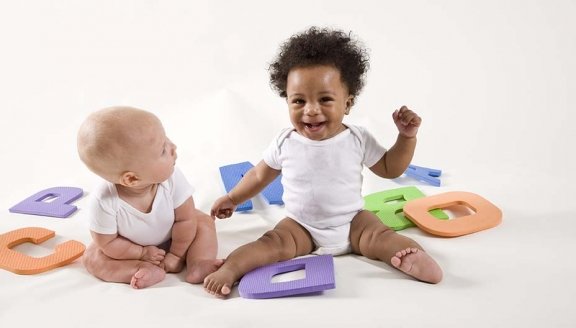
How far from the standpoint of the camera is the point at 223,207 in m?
1.87

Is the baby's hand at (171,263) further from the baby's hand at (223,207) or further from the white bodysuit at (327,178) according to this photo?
the white bodysuit at (327,178)

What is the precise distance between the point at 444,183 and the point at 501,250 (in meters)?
0.56

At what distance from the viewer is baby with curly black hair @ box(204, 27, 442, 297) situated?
1607mm

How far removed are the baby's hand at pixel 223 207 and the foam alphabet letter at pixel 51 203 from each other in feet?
1.80

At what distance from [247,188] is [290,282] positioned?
433 millimetres

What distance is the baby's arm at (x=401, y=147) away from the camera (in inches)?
64.7

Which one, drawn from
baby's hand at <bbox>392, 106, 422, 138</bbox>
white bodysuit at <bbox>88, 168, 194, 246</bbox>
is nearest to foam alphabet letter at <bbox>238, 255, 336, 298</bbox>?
white bodysuit at <bbox>88, 168, 194, 246</bbox>

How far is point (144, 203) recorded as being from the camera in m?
→ 1.62

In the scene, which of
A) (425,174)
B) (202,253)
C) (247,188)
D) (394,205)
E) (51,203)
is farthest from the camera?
(425,174)

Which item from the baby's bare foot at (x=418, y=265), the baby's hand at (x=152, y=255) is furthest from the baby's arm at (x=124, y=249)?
the baby's bare foot at (x=418, y=265)

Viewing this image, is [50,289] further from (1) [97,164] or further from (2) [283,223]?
(2) [283,223]

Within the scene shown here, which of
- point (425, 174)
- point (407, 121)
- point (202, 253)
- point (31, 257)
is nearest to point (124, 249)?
point (202, 253)

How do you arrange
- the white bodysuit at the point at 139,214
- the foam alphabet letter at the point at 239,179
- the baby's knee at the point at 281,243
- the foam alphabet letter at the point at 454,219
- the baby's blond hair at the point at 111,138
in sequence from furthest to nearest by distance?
the foam alphabet letter at the point at 239,179 → the foam alphabet letter at the point at 454,219 → the baby's knee at the point at 281,243 → the white bodysuit at the point at 139,214 → the baby's blond hair at the point at 111,138

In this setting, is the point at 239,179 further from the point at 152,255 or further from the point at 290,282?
the point at 290,282
